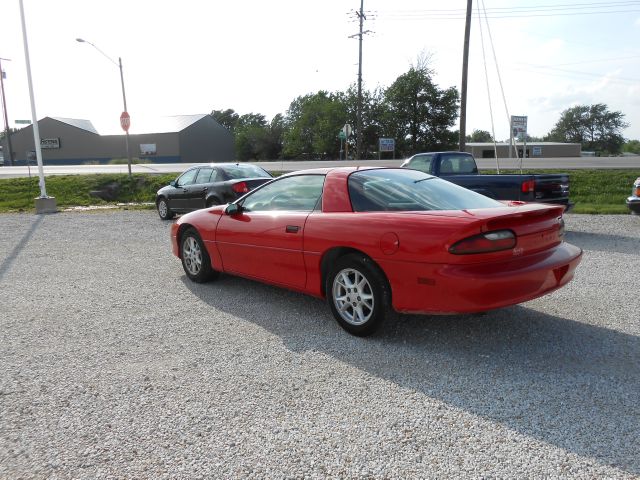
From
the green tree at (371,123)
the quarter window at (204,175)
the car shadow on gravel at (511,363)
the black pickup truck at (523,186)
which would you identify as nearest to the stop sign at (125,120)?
the quarter window at (204,175)

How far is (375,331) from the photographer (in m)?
3.95

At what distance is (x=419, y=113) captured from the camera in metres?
55.5

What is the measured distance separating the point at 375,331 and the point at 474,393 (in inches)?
41.0

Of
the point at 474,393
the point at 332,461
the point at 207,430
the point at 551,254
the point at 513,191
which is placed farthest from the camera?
the point at 513,191

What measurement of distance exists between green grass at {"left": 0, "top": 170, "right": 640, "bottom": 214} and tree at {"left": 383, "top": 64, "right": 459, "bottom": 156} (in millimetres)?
38141

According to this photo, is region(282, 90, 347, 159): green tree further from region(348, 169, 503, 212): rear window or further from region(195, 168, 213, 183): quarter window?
region(348, 169, 503, 212): rear window

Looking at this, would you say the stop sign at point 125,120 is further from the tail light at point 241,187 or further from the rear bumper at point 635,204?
the rear bumper at point 635,204

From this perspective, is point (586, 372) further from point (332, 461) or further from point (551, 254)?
point (332, 461)

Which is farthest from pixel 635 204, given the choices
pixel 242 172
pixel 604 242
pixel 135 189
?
pixel 135 189

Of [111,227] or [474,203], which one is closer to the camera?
[474,203]

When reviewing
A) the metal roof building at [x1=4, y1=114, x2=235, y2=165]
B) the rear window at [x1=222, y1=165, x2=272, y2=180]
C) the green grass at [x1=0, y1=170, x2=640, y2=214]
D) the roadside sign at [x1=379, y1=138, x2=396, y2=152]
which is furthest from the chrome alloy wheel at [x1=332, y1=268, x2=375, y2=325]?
the metal roof building at [x1=4, y1=114, x2=235, y2=165]

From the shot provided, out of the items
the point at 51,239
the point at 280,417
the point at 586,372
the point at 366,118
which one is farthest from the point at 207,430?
the point at 366,118

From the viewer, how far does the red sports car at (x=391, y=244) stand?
343cm

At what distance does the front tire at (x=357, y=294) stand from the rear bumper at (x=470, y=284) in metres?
0.13
